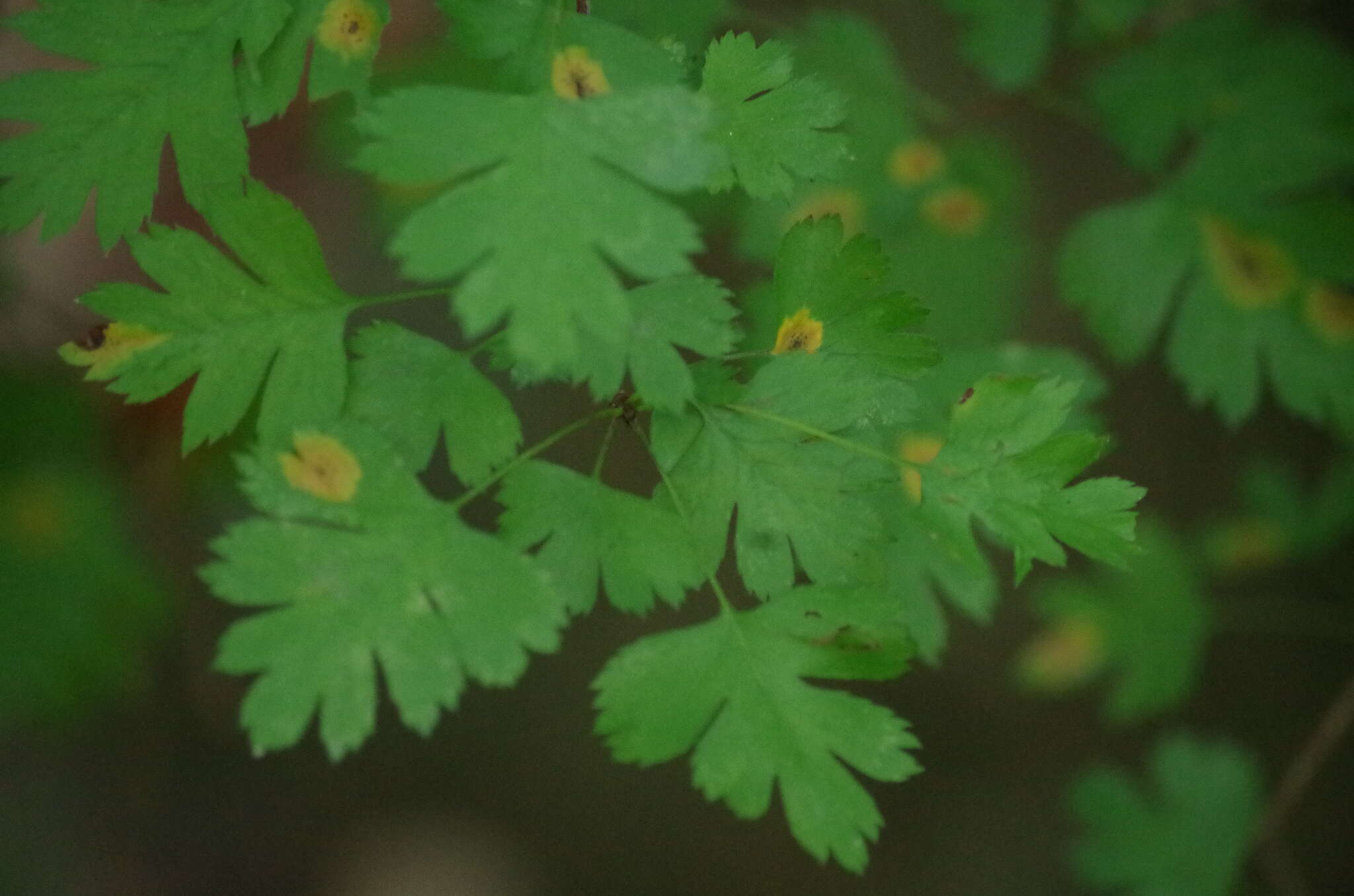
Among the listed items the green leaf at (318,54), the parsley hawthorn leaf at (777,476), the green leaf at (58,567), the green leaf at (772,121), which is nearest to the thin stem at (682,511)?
the parsley hawthorn leaf at (777,476)

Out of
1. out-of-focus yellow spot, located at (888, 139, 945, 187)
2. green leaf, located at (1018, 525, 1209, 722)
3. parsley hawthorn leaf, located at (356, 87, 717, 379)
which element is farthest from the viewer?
green leaf, located at (1018, 525, 1209, 722)

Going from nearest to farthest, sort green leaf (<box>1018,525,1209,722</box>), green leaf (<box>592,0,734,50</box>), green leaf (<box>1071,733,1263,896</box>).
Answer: green leaf (<box>592,0,734,50</box>) → green leaf (<box>1071,733,1263,896</box>) → green leaf (<box>1018,525,1209,722</box>)

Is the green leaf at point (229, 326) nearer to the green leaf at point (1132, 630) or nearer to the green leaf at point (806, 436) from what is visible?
the green leaf at point (806, 436)

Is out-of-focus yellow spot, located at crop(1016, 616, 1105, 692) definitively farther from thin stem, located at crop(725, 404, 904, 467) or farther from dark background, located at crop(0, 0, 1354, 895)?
thin stem, located at crop(725, 404, 904, 467)

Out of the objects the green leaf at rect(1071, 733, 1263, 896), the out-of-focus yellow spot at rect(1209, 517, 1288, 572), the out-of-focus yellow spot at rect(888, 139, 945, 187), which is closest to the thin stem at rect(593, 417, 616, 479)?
the out-of-focus yellow spot at rect(888, 139, 945, 187)

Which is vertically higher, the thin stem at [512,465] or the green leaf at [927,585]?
the thin stem at [512,465]

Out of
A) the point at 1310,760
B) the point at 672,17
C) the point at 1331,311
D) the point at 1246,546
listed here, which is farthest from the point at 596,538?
the point at 1246,546

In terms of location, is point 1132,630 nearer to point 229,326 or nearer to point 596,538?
point 596,538
